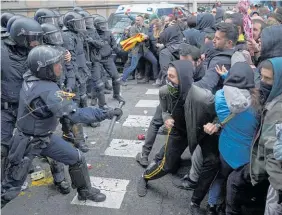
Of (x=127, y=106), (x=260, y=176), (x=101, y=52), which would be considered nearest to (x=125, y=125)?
(x=127, y=106)

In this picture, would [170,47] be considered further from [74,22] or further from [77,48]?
[74,22]

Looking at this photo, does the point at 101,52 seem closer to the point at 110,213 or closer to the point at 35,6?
the point at 110,213

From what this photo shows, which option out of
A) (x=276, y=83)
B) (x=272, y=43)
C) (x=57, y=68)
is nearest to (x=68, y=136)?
(x=57, y=68)

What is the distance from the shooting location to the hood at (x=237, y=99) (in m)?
3.10

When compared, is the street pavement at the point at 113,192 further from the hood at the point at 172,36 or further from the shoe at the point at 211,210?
the hood at the point at 172,36

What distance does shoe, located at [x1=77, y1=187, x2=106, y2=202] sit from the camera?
4371 millimetres

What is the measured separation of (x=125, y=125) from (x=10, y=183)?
3526 mm

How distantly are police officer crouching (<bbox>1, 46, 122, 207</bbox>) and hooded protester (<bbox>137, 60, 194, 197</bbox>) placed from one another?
68 centimetres

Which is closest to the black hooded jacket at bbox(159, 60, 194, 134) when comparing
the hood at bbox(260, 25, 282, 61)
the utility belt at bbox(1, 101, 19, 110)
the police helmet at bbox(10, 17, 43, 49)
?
the hood at bbox(260, 25, 282, 61)

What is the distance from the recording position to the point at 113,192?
15.2ft

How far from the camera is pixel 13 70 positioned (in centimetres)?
451

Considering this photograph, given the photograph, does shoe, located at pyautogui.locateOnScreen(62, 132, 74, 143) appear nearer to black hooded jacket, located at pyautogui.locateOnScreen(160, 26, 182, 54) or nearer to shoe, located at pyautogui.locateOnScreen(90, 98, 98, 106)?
shoe, located at pyautogui.locateOnScreen(90, 98, 98, 106)

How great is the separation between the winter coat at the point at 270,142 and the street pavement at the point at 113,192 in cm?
153

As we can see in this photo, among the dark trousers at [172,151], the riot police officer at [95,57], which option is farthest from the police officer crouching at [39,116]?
the riot police officer at [95,57]
